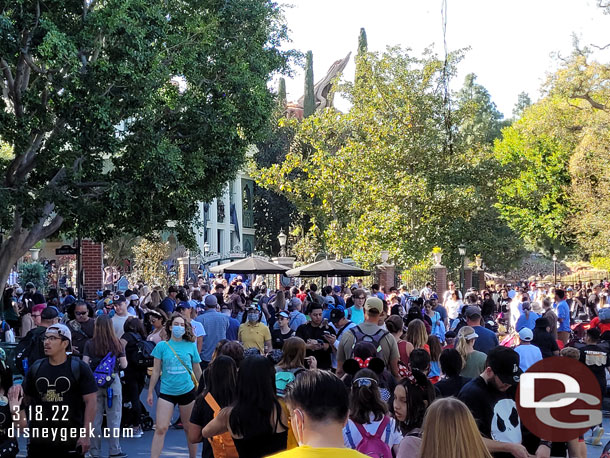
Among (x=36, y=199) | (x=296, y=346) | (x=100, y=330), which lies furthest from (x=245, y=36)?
(x=296, y=346)

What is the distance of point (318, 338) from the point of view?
11.4 metres

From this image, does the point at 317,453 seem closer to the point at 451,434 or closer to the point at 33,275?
the point at 451,434

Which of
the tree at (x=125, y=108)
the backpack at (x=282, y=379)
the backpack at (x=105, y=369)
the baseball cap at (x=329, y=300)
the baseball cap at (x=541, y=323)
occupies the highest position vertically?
the tree at (x=125, y=108)

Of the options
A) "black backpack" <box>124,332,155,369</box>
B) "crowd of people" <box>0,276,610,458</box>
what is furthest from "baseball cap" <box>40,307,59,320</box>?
"black backpack" <box>124,332,155,369</box>

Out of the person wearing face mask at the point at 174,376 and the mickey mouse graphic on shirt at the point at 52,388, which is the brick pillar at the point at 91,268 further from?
the mickey mouse graphic on shirt at the point at 52,388

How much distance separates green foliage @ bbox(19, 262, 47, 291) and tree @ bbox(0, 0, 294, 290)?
52.5ft

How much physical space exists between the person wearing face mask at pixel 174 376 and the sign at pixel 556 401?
13.5ft

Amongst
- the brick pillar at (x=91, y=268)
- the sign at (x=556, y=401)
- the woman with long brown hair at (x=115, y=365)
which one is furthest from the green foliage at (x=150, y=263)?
the sign at (x=556, y=401)

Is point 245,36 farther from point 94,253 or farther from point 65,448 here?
point 65,448

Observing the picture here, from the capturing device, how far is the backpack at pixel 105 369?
10.1 m

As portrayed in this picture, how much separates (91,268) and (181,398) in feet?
57.8

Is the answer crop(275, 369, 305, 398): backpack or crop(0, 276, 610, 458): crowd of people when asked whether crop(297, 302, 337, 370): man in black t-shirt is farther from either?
crop(275, 369, 305, 398): backpack

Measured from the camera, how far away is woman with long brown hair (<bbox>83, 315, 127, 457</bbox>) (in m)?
10.1

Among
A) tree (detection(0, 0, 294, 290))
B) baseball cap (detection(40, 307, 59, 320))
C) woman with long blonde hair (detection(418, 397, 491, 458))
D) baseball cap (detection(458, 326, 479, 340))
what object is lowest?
baseball cap (detection(458, 326, 479, 340))
